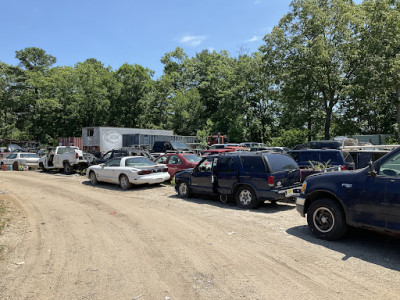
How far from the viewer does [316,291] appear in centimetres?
369

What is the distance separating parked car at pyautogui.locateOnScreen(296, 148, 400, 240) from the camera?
475 centimetres

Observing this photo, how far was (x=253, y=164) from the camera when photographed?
862 cm

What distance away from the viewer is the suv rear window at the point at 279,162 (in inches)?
331

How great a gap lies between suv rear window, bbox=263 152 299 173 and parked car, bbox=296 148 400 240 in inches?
89.4

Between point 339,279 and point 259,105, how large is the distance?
38052 millimetres

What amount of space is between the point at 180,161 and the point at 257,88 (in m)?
29.1

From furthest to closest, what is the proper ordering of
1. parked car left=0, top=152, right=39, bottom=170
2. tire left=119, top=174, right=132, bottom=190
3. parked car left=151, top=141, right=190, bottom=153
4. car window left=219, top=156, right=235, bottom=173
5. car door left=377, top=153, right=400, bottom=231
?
parked car left=0, top=152, right=39, bottom=170, parked car left=151, top=141, right=190, bottom=153, tire left=119, top=174, right=132, bottom=190, car window left=219, top=156, right=235, bottom=173, car door left=377, top=153, right=400, bottom=231

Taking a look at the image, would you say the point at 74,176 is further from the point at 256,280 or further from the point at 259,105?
the point at 259,105

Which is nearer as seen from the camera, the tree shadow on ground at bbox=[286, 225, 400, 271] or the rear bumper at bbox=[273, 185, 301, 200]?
the tree shadow on ground at bbox=[286, 225, 400, 271]

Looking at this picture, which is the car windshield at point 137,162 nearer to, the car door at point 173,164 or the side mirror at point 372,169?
the car door at point 173,164

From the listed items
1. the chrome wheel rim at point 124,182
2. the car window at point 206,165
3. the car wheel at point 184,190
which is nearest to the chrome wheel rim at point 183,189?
the car wheel at point 184,190

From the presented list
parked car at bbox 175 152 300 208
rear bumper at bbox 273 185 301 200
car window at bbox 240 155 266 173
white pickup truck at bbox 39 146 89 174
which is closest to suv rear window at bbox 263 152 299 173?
parked car at bbox 175 152 300 208

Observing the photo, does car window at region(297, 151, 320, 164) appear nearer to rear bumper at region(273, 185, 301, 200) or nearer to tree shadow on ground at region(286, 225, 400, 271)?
rear bumper at region(273, 185, 301, 200)

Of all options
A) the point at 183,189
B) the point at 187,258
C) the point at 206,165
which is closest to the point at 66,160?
the point at 183,189
